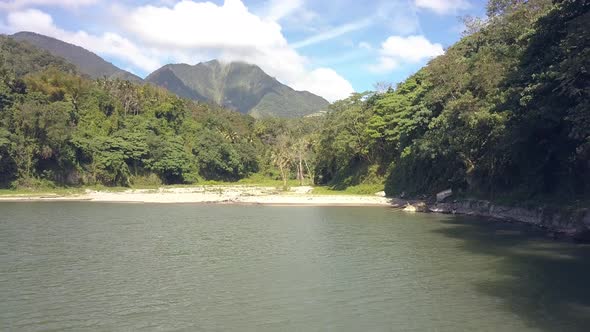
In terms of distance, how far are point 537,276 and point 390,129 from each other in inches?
1581

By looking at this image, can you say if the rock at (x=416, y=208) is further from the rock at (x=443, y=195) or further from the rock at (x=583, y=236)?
the rock at (x=583, y=236)

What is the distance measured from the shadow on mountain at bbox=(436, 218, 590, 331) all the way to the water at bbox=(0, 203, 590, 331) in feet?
0.17

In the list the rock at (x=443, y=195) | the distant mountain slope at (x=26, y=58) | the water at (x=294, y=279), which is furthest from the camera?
the distant mountain slope at (x=26, y=58)

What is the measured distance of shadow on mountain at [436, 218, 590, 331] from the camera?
12516 millimetres

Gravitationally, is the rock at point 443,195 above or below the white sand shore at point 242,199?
above

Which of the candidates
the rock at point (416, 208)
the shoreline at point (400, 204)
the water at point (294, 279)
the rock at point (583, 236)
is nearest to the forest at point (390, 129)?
the shoreline at point (400, 204)

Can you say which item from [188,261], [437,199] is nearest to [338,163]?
[437,199]

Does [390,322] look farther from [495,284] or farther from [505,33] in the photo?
[505,33]

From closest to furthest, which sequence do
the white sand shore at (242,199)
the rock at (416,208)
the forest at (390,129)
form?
the forest at (390,129) < the rock at (416,208) < the white sand shore at (242,199)

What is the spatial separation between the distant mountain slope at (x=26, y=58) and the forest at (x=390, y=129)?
1.86ft

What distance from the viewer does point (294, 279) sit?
1703 centimetres

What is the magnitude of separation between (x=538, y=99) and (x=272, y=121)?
11572 centimetres

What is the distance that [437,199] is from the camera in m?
43.1

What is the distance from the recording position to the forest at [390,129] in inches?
990
